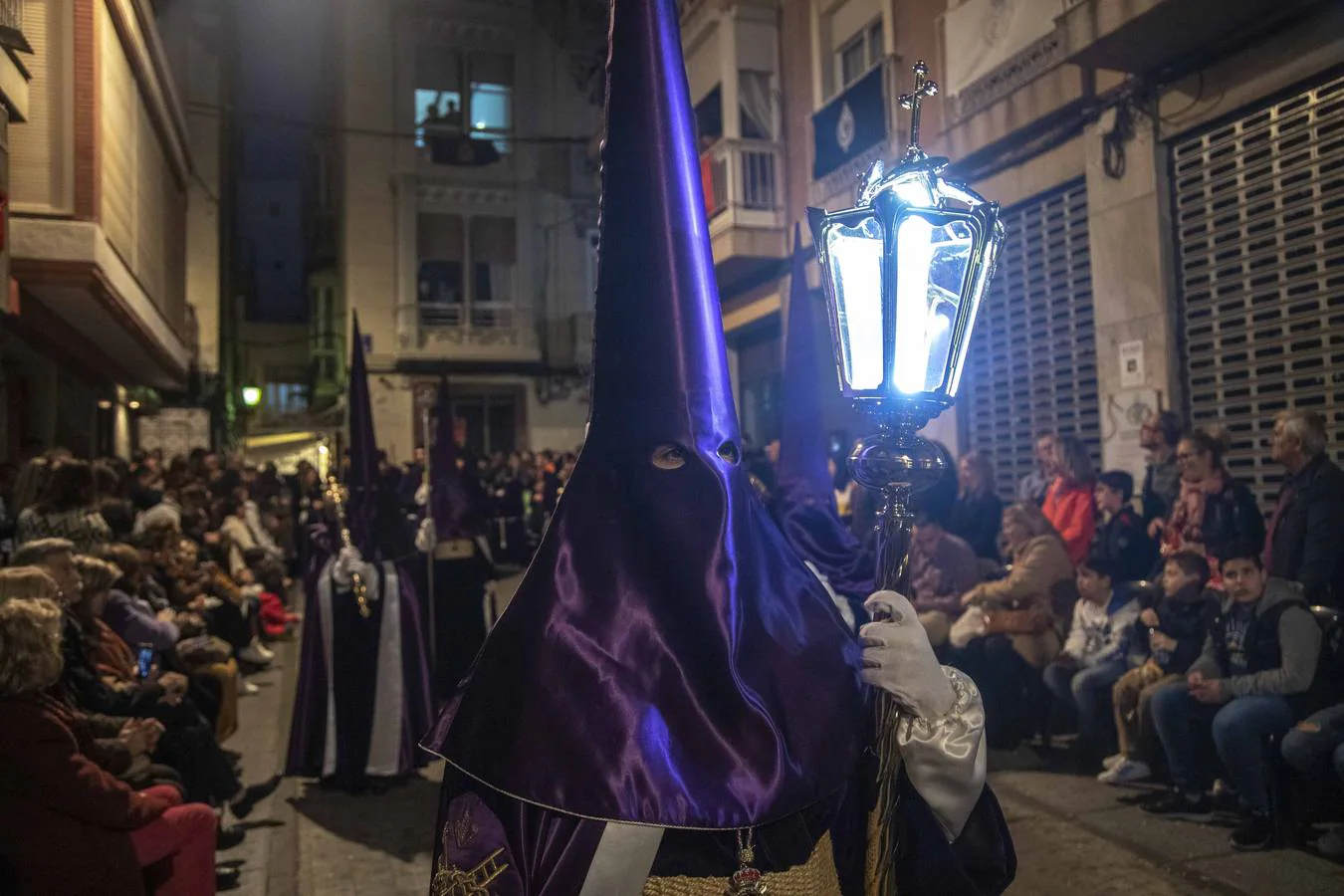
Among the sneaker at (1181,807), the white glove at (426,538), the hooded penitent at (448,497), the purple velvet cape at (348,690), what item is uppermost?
the hooded penitent at (448,497)

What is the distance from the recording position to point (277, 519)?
15.8 meters

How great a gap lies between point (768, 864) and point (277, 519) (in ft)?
50.5

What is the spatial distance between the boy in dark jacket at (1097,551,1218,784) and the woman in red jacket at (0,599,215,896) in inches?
200

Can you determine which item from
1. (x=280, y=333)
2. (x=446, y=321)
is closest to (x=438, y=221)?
(x=446, y=321)

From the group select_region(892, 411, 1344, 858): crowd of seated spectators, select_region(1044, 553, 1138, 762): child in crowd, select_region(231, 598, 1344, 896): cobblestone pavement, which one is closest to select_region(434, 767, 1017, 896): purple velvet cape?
select_region(231, 598, 1344, 896): cobblestone pavement

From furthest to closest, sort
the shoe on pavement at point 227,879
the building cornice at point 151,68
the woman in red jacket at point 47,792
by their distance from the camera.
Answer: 1. the building cornice at point 151,68
2. the shoe on pavement at point 227,879
3. the woman in red jacket at point 47,792

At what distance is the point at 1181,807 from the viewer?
5.40 metres

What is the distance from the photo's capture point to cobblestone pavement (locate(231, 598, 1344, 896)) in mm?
4520

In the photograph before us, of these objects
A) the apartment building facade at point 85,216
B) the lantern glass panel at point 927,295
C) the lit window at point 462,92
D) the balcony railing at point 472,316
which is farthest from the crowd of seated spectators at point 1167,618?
the lit window at point 462,92

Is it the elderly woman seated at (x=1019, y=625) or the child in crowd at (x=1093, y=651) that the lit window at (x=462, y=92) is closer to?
the elderly woman seated at (x=1019, y=625)

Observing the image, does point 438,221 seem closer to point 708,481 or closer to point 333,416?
point 333,416

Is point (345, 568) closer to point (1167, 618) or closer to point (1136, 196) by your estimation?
point (1167, 618)

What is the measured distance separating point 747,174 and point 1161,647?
1015 centimetres

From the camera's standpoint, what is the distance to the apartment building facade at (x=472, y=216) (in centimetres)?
2516
